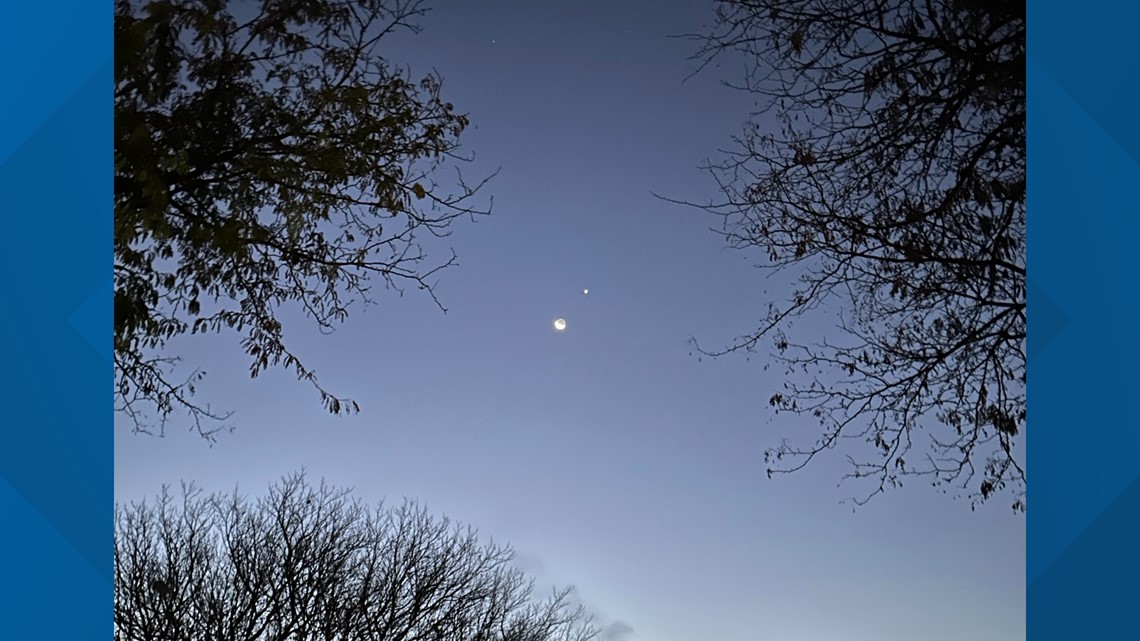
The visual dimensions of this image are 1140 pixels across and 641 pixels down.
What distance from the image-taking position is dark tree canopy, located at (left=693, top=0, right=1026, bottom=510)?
9.19 ft

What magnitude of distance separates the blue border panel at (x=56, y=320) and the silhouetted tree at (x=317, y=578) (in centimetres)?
190

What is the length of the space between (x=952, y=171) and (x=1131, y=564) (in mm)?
1471

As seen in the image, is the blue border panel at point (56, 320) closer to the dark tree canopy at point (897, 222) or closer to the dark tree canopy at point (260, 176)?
the dark tree canopy at point (260, 176)

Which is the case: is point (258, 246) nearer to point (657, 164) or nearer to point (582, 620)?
point (657, 164)

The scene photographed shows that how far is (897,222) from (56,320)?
2.33 meters

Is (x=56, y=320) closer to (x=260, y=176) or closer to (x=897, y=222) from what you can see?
(x=260, y=176)

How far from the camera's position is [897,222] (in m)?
2.92

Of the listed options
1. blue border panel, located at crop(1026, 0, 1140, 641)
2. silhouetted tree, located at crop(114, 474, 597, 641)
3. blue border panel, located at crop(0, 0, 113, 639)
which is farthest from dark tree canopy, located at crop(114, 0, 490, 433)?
blue border panel, located at crop(1026, 0, 1140, 641)

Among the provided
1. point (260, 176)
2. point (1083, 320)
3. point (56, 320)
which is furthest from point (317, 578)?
point (1083, 320)

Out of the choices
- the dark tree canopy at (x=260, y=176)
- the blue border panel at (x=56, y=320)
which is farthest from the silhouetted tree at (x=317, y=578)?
the blue border panel at (x=56, y=320)

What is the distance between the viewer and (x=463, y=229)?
10.0 ft

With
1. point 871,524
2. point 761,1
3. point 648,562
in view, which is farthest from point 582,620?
point 761,1

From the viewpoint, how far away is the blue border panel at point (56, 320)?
1765 mm

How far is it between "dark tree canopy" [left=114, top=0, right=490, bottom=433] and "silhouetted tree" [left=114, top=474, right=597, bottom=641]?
1.22 metres
